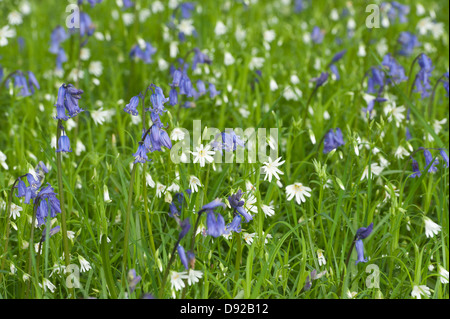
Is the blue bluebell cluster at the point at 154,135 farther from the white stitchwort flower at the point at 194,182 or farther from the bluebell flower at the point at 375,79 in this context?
the bluebell flower at the point at 375,79

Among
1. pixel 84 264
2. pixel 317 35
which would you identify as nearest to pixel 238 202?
pixel 84 264

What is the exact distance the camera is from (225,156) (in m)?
4.05

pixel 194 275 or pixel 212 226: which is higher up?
pixel 212 226

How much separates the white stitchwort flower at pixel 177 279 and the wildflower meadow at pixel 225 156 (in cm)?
1

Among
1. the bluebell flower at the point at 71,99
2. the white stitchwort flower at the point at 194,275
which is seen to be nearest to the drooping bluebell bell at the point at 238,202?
the white stitchwort flower at the point at 194,275

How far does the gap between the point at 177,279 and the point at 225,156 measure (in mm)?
1278

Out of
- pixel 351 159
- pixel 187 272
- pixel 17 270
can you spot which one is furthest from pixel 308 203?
pixel 17 270

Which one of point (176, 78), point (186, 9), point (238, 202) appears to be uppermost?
point (186, 9)

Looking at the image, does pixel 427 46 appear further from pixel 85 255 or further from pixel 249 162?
pixel 85 255

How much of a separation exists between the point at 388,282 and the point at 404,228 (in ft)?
2.12

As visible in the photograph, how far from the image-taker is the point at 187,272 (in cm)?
299

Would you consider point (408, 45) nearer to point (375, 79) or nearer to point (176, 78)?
point (375, 79)

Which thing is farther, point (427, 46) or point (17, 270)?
point (427, 46)
